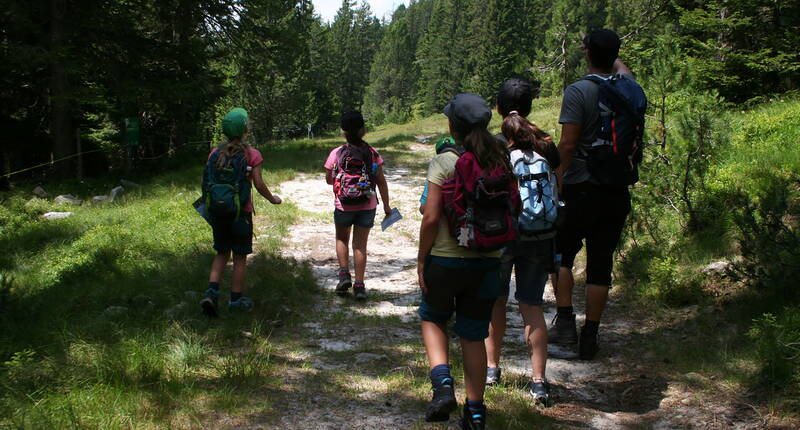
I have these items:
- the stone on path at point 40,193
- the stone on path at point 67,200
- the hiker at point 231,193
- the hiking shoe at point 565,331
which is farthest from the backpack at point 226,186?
the stone on path at point 40,193

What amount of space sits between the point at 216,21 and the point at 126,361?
15592 millimetres

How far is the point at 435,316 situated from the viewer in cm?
353

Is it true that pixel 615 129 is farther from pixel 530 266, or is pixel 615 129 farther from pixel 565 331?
pixel 565 331

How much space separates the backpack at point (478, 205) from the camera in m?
3.22

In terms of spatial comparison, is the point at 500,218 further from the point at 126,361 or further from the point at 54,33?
the point at 54,33

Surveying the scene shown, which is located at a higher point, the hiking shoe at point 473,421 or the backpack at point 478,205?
the backpack at point 478,205

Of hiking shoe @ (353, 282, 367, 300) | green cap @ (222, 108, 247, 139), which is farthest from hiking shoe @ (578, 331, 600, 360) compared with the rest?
green cap @ (222, 108, 247, 139)

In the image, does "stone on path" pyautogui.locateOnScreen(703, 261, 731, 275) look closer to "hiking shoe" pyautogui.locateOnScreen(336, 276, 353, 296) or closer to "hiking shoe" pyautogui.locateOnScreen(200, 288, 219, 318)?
"hiking shoe" pyautogui.locateOnScreen(336, 276, 353, 296)

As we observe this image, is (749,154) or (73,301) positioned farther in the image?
(749,154)

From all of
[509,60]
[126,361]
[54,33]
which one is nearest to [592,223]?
[126,361]

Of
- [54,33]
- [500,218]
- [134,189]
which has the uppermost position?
[54,33]

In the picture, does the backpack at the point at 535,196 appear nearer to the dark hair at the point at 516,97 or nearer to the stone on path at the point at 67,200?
the dark hair at the point at 516,97

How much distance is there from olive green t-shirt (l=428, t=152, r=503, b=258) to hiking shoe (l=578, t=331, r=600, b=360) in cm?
179

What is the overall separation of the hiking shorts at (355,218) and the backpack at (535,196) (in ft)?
8.68
